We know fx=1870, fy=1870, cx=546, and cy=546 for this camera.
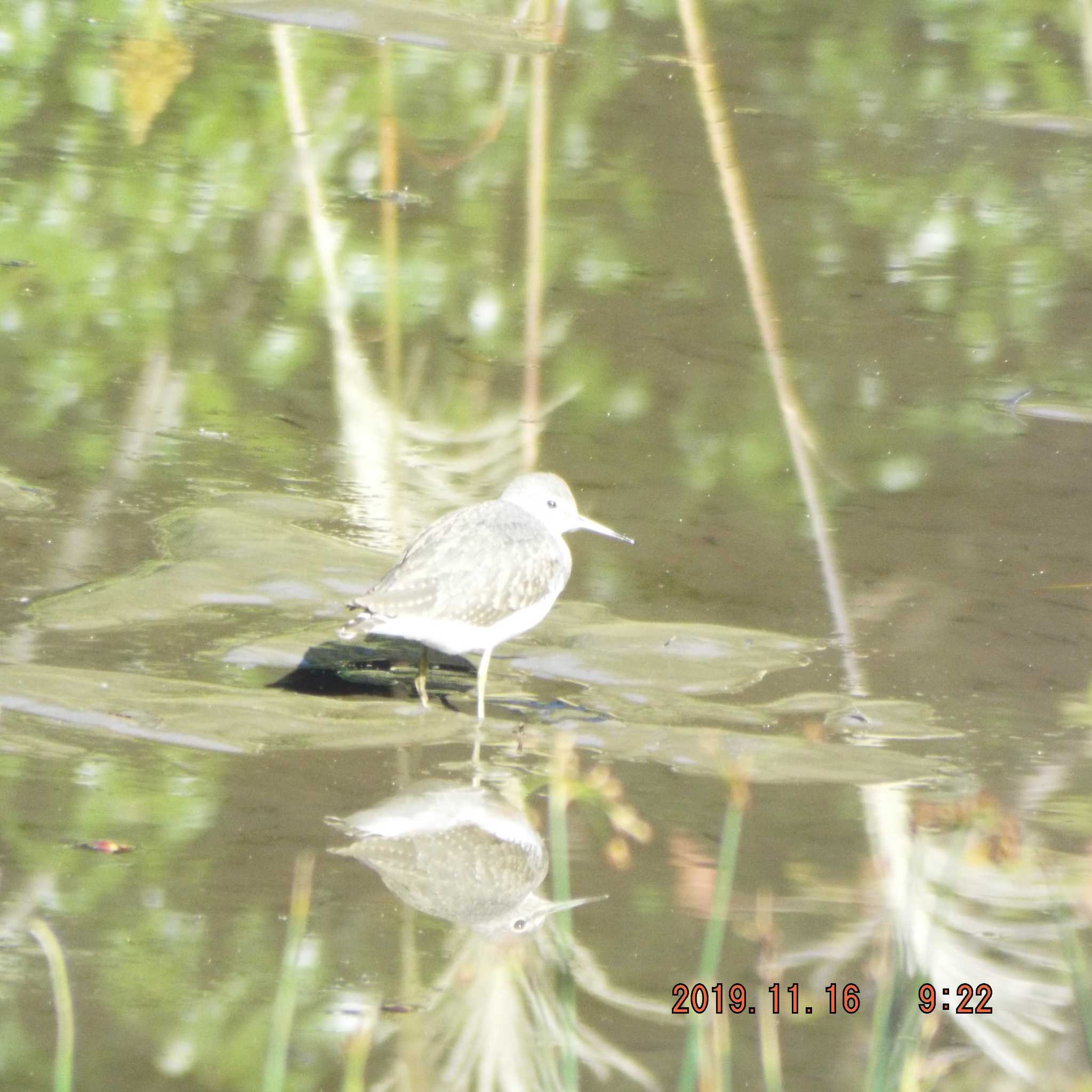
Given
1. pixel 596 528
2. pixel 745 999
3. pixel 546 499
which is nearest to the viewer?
pixel 745 999

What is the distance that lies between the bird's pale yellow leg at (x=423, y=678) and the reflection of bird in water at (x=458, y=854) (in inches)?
26.0

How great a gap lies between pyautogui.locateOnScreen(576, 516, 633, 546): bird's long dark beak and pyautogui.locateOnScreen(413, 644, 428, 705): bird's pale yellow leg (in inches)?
32.2

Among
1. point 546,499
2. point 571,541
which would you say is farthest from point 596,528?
point 571,541

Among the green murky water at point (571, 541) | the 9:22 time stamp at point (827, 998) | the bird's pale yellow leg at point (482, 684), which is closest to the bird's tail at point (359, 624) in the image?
the green murky water at point (571, 541)

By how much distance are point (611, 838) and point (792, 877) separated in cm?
50

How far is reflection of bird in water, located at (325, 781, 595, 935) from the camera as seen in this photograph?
15.1ft

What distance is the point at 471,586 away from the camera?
236 inches

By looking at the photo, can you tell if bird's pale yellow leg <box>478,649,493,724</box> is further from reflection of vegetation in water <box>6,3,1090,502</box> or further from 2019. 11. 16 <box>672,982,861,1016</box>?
reflection of vegetation in water <box>6,3,1090,502</box>

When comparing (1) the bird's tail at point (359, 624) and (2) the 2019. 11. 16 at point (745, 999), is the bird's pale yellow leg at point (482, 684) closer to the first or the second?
(1) the bird's tail at point (359, 624)

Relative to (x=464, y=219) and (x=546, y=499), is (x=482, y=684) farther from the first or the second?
(x=464, y=219)

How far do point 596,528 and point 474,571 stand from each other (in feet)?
2.60

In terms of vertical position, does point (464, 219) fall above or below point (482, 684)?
above

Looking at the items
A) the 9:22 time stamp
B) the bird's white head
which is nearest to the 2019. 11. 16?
the 9:22 time stamp

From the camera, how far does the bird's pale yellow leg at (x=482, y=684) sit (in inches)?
228
